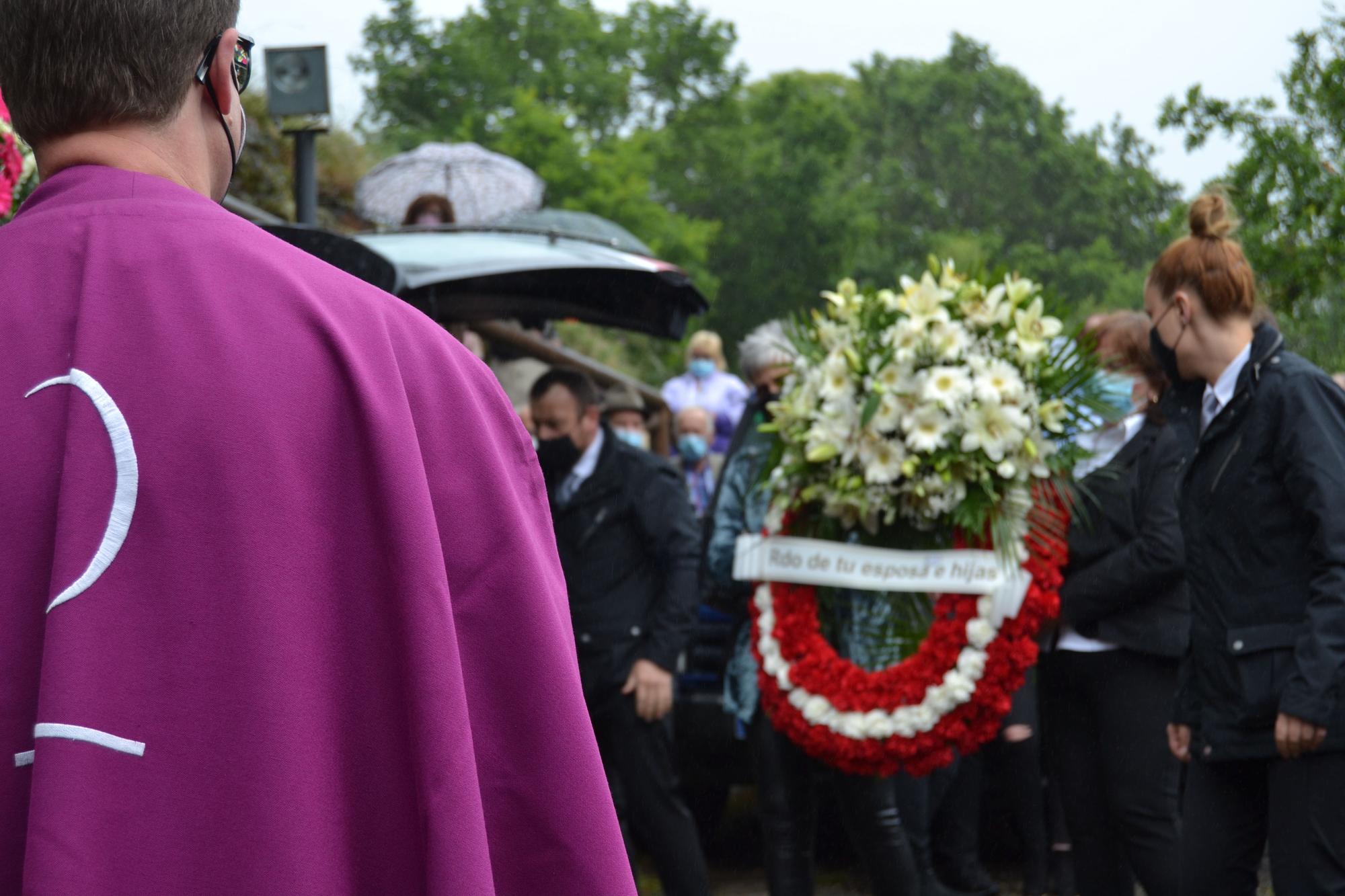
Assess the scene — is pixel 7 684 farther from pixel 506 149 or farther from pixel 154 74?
pixel 506 149

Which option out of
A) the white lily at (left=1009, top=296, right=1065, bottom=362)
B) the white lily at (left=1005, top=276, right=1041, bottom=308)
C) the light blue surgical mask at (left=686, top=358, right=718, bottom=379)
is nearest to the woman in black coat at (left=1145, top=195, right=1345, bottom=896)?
the white lily at (left=1009, top=296, right=1065, bottom=362)

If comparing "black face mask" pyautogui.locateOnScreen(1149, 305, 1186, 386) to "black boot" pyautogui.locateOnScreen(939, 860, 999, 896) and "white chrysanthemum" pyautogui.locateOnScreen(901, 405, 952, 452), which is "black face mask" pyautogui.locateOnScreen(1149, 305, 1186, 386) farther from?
"black boot" pyautogui.locateOnScreen(939, 860, 999, 896)

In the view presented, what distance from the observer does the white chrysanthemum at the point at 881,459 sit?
488cm

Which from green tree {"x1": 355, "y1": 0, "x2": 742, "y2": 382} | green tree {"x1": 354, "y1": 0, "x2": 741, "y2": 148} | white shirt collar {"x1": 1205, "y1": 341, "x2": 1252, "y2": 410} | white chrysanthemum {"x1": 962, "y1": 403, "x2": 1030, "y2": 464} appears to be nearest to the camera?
white shirt collar {"x1": 1205, "y1": 341, "x2": 1252, "y2": 410}

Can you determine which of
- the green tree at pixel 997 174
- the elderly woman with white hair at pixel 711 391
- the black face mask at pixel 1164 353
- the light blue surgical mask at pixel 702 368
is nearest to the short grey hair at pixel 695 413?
the elderly woman with white hair at pixel 711 391

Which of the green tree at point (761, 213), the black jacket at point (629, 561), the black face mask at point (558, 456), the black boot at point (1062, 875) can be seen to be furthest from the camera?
the green tree at point (761, 213)

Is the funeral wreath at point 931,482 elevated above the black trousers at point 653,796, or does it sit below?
above

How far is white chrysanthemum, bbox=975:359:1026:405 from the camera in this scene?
4836 mm

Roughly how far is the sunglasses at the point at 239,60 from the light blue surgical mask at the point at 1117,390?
3.76 meters

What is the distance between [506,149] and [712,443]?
835 inches

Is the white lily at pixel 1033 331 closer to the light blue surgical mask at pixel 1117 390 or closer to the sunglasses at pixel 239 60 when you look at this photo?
the light blue surgical mask at pixel 1117 390

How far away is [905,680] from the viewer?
511 cm

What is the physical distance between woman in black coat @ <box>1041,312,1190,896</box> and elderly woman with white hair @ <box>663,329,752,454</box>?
658 centimetres

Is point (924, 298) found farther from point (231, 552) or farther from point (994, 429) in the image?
point (231, 552)
